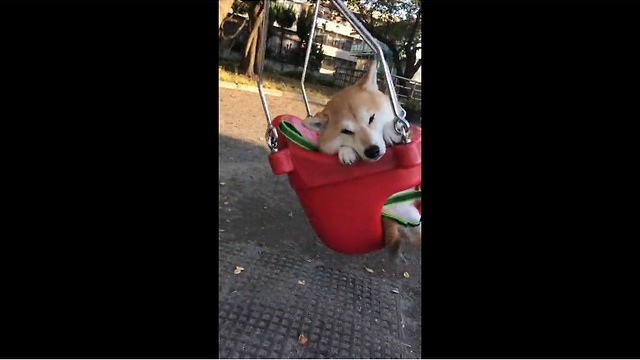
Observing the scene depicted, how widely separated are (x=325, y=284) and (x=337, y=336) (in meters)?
0.26

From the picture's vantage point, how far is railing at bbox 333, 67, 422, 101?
2.67 feet

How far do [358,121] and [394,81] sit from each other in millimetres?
112

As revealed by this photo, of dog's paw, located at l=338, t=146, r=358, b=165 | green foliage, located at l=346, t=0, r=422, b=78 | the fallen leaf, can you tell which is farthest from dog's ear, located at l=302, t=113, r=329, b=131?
the fallen leaf

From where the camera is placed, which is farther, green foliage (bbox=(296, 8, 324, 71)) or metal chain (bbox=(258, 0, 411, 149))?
green foliage (bbox=(296, 8, 324, 71))

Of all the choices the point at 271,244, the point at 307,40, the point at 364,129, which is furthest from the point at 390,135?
the point at 271,244

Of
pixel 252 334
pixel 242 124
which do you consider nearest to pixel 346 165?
pixel 252 334

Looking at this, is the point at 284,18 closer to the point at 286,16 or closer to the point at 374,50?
the point at 286,16

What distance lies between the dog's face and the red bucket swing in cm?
3

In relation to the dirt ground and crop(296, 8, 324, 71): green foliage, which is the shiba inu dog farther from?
the dirt ground

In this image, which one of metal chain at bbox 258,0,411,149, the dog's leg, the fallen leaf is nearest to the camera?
metal chain at bbox 258,0,411,149

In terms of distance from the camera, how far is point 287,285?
1397 mm

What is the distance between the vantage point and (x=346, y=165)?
854 mm

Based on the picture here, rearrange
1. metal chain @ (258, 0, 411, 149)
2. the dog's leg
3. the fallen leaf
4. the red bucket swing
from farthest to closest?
the fallen leaf, the dog's leg, the red bucket swing, metal chain @ (258, 0, 411, 149)
